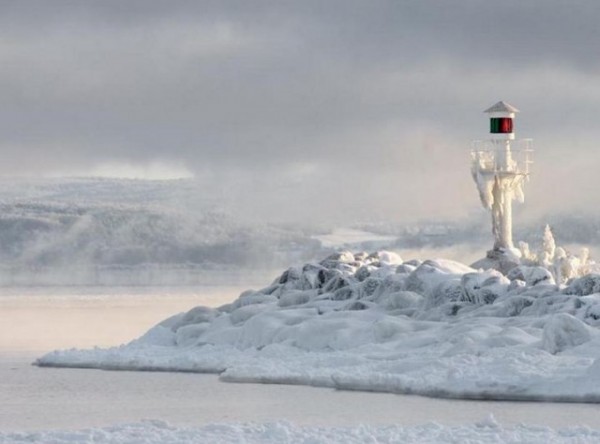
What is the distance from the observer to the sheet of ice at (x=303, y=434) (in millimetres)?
24906

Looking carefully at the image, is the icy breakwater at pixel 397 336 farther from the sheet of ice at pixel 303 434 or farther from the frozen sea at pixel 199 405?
the sheet of ice at pixel 303 434

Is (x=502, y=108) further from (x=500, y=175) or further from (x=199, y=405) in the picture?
(x=199, y=405)

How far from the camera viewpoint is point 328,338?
4344 cm

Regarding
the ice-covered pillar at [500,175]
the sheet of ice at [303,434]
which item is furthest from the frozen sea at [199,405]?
the ice-covered pillar at [500,175]

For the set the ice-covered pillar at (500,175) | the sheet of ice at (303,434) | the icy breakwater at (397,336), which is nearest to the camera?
the sheet of ice at (303,434)

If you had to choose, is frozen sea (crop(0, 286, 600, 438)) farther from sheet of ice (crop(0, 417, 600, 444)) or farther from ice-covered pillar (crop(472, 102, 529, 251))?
ice-covered pillar (crop(472, 102, 529, 251))

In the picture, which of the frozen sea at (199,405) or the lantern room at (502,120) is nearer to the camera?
the frozen sea at (199,405)

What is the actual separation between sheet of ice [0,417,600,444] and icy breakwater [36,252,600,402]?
21.8 ft

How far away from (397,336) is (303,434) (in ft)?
57.5

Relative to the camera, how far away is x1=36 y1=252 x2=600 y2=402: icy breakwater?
3472cm

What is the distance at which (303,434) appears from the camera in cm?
2527

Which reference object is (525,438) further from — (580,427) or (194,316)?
(194,316)

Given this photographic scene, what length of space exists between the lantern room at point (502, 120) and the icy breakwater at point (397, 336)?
8.53 m

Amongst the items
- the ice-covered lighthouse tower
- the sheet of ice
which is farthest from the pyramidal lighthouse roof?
the sheet of ice
